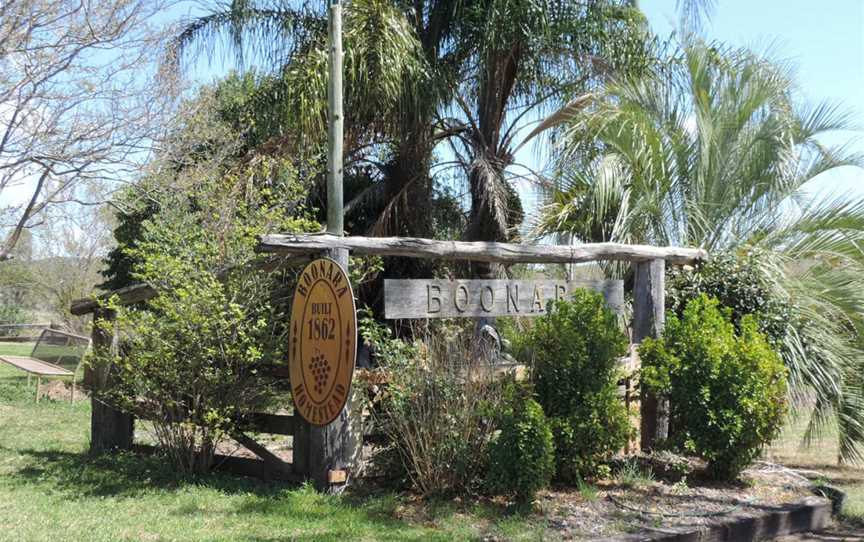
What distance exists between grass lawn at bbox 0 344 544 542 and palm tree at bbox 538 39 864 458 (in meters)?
5.26

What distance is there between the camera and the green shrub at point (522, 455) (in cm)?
606

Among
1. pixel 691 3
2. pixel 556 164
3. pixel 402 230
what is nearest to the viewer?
pixel 556 164

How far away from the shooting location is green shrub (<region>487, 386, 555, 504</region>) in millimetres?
6057

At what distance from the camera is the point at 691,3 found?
14.3 meters

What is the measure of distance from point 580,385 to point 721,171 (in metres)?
5.00

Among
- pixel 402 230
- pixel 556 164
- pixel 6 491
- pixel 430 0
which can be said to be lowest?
pixel 6 491

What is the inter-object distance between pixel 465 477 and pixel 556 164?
669 cm

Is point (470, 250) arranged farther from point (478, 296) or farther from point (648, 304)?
point (648, 304)

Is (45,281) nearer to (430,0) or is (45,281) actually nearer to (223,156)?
(223,156)

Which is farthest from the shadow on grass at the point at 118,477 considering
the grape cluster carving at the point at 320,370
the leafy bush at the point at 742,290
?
the leafy bush at the point at 742,290

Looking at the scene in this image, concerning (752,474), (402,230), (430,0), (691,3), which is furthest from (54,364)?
(691,3)

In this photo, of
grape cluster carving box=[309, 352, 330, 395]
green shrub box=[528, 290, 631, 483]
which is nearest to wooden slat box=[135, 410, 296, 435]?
grape cluster carving box=[309, 352, 330, 395]

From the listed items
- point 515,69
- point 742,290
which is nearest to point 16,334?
point 515,69

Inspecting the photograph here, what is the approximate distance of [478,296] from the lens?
7.27 m
